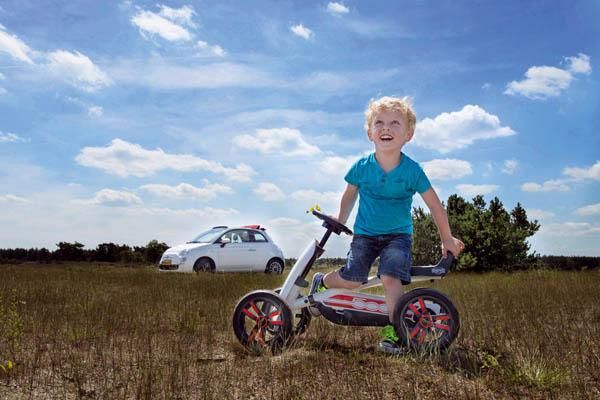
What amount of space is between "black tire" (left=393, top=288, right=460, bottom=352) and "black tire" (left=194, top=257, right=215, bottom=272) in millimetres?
11419

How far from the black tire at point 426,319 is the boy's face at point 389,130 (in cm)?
125

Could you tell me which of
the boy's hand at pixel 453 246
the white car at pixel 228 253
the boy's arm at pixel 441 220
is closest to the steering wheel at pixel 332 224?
the boy's arm at pixel 441 220

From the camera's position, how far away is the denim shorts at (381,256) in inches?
176

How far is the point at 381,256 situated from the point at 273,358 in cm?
124

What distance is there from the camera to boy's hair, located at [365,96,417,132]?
4.64 meters

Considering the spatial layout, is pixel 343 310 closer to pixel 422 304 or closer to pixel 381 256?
pixel 381 256

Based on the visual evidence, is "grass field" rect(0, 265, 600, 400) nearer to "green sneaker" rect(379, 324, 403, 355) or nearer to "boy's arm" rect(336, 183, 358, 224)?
"green sneaker" rect(379, 324, 403, 355)

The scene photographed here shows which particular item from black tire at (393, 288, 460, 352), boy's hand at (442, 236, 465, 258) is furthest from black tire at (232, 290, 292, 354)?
boy's hand at (442, 236, 465, 258)

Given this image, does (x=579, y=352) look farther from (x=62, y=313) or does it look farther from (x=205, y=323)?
(x=62, y=313)

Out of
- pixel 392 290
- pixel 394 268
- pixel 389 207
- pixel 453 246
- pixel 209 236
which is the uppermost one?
pixel 209 236

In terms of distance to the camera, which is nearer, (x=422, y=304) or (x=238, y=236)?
(x=422, y=304)

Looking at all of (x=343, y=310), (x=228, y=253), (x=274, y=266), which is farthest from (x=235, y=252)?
(x=343, y=310)

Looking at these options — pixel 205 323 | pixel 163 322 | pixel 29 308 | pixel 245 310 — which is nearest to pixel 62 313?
pixel 29 308

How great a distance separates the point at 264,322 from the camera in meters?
4.70
